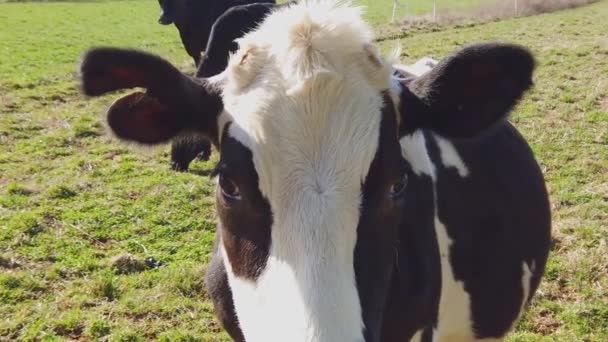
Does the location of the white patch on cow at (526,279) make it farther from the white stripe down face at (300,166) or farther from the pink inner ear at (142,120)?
the pink inner ear at (142,120)

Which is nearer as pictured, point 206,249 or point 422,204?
point 422,204

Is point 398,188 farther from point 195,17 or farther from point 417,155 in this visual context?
point 195,17

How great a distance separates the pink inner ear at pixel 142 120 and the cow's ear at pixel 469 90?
879 millimetres

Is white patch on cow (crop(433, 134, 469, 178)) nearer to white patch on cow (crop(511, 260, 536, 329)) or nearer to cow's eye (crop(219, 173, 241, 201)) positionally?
white patch on cow (crop(511, 260, 536, 329))

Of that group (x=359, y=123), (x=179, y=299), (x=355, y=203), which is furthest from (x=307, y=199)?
(x=179, y=299)

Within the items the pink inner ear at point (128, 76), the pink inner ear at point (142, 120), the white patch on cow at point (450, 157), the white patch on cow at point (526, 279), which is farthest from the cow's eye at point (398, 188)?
→ the white patch on cow at point (526, 279)

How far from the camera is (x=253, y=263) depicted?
2.22 m

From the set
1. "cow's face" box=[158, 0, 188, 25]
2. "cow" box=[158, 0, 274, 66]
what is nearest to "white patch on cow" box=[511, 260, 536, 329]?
"cow" box=[158, 0, 274, 66]

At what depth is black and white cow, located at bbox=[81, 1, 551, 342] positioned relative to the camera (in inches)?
79.5

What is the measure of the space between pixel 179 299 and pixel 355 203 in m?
3.41

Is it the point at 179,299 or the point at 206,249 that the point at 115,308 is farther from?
the point at 206,249

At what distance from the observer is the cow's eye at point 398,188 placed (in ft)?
7.59

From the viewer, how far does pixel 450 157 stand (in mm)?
3510

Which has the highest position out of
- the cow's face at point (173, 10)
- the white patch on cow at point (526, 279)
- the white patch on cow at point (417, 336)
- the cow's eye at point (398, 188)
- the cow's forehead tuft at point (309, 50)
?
the cow's forehead tuft at point (309, 50)
